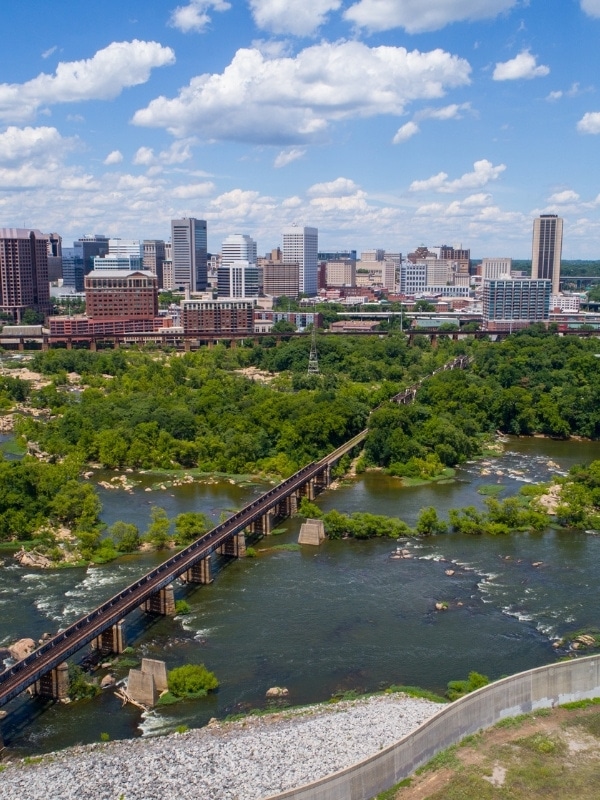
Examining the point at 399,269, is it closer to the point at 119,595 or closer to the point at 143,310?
the point at 143,310

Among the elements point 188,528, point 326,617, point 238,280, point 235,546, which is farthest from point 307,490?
point 238,280

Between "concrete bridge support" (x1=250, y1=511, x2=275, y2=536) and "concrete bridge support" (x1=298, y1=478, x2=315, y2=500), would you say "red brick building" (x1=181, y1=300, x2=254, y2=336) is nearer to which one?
"concrete bridge support" (x1=298, y1=478, x2=315, y2=500)

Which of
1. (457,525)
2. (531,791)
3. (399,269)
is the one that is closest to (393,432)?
(457,525)

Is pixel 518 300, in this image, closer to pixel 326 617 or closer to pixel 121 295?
pixel 121 295

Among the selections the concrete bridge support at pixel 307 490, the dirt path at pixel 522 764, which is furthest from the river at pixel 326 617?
the concrete bridge support at pixel 307 490

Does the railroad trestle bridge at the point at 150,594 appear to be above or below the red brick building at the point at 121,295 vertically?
below

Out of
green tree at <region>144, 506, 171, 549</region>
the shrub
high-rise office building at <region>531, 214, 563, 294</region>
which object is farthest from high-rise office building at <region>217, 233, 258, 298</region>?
the shrub

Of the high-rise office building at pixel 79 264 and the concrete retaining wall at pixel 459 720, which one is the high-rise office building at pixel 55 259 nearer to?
the high-rise office building at pixel 79 264
